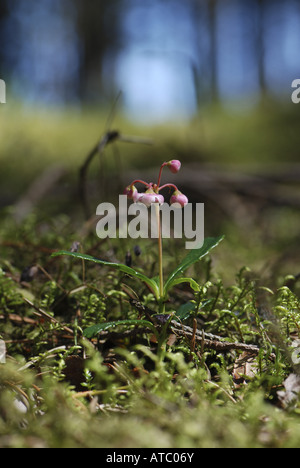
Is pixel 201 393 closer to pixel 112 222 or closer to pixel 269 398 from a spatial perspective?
pixel 269 398

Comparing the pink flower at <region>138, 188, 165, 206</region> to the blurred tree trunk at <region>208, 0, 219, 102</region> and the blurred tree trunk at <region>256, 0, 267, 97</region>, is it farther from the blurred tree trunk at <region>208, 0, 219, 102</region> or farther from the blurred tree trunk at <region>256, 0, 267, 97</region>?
the blurred tree trunk at <region>256, 0, 267, 97</region>

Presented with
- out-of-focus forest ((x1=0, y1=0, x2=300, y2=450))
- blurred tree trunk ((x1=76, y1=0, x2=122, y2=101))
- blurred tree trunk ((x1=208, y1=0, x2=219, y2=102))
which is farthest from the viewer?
blurred tree trunk ((x1=76, y1=0, x2=122, y2=101))

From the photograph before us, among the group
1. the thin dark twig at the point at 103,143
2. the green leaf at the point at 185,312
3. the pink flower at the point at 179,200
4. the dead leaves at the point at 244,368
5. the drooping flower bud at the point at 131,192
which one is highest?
the thin dark twig at the point at 103,143

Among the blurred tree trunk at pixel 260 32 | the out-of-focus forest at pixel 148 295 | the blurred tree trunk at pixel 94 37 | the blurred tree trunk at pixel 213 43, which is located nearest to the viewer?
the out-of-focus forest at pixel 148 295

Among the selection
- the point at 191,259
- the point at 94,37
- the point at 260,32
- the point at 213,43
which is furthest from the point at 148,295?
the point at 260,32

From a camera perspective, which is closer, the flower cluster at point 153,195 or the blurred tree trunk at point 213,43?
the flower cluster at point 153,195

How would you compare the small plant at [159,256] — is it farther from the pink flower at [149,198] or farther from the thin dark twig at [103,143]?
the thin dark twig at [103,143]

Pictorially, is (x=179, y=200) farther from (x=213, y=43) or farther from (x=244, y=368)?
(x=213, y=43)

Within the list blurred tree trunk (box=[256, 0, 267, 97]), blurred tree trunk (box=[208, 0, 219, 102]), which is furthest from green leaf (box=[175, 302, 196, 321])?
blurred tree trunk (box=[256, 0, 267, 97])

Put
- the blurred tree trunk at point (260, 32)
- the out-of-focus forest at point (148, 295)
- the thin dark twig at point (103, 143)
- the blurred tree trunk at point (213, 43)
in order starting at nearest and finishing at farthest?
the out-of-focus forest at point (148, 295)
the thin dark twig at point (103, 143)
the blurred tree trunk at point (213, 43)
the blurred tree trunk at point (260, 32)

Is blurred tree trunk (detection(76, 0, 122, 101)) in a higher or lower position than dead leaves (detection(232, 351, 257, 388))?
higher

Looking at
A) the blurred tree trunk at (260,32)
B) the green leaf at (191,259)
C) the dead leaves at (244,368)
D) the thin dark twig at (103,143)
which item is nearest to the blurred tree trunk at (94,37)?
the blurred tree trunk at (260,32)

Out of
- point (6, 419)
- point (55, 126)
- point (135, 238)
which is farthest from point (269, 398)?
point (55, 126)

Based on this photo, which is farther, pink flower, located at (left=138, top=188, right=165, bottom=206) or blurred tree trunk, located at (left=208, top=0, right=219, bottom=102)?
blurred tree trunk, located at (left=208, top=0, right=219, bottom=102)
